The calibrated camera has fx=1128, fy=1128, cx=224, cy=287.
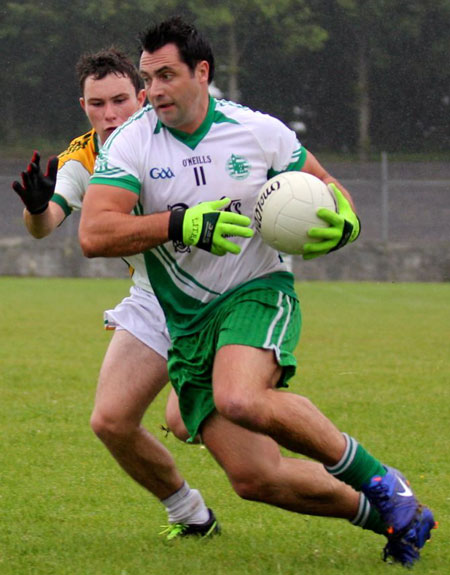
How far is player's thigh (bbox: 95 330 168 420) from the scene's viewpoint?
478 cm

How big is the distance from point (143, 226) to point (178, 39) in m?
0.82

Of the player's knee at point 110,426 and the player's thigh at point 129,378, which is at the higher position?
the player's thigh at point 129,378

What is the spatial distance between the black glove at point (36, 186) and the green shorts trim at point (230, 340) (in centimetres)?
98

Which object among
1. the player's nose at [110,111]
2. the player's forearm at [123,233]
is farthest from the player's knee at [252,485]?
the player's nose at [110,111]

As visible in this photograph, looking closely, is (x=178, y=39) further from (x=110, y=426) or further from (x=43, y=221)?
(x=110, y=426)

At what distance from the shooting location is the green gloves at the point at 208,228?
13.8 feet

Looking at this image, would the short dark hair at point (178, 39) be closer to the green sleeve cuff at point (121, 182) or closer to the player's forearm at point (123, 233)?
the green sleeve cuff at point (121, 182)

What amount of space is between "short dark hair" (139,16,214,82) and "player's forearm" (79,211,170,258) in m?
0.70

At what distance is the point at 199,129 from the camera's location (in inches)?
183

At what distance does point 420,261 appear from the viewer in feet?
79.9

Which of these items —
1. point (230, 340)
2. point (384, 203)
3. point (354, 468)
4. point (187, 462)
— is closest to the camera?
point (354, 468)

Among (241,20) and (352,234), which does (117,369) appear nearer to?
(352,234)

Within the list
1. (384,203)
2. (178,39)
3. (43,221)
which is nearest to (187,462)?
(43,221)

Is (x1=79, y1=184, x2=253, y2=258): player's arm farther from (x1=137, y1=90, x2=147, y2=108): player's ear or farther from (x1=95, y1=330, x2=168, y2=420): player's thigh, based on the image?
(x1=137, y1=90, x2=147, y2=108): player's ear
